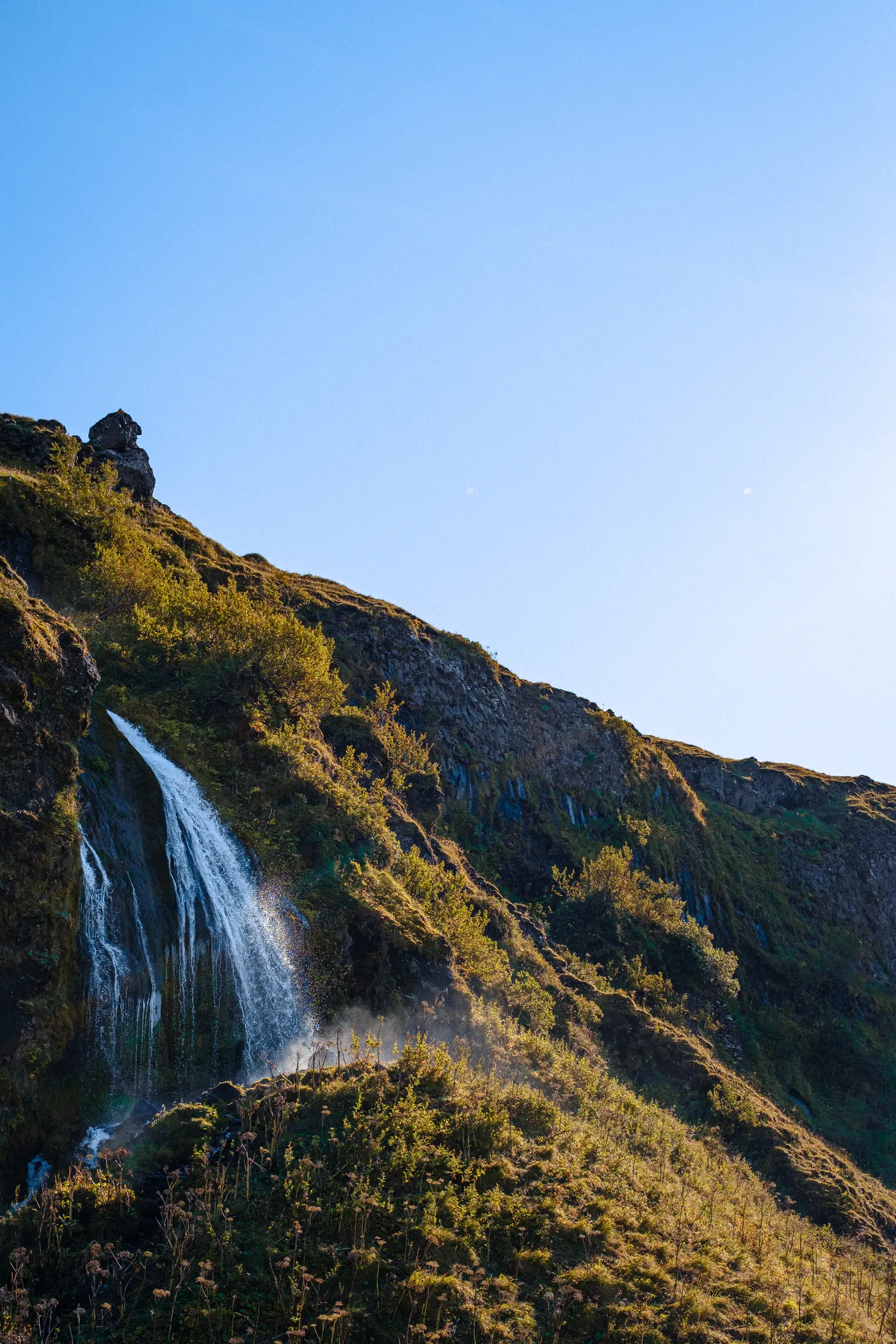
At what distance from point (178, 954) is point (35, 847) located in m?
5.05

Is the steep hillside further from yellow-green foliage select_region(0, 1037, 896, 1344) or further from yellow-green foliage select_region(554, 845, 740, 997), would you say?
yellow-green foliage select_region(554, 845, 740, 997)

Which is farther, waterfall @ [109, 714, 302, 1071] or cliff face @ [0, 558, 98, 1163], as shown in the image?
waterfall @ [109, 714, 302, 1071]

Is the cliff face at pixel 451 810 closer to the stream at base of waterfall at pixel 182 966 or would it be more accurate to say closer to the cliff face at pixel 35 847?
the cliff face at pixel 35 847

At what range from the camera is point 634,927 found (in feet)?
159

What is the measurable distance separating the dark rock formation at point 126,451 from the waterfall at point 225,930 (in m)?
33.9

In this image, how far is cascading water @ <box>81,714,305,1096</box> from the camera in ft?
56.4

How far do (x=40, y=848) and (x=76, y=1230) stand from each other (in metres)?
7.33

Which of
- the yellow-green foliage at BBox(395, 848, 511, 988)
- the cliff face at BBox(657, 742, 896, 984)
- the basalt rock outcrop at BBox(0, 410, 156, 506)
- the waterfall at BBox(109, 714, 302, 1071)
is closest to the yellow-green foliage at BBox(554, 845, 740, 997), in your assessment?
the yellow-green foliage at BBox(395, 848, 511, 988)

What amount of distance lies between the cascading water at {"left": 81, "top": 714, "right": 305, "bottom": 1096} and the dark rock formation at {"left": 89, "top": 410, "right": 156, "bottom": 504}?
33.7m

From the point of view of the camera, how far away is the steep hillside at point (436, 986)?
12.0m

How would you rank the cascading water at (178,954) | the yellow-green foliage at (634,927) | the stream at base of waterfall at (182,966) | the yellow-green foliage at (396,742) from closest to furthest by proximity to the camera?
the stream at base of waterfall at (182,966), the cascading water at (178,954), the yellow-green foliage at (396,742), the yellow-green foliage at (634,927)

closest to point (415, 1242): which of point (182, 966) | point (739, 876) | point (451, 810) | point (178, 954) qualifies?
point (182, 966)

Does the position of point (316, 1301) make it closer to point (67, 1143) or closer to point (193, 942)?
point (67, 1143)

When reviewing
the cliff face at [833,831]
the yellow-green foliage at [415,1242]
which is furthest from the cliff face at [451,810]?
the yellow-green foliage at [415,1242]
